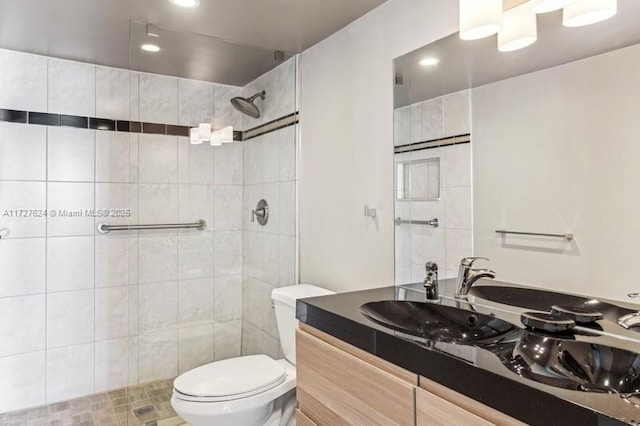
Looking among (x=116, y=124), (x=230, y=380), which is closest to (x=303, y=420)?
(x=230, y=380)

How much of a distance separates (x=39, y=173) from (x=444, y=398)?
2769 millimetres

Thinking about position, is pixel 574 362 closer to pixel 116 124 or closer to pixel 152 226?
pixel 152 226

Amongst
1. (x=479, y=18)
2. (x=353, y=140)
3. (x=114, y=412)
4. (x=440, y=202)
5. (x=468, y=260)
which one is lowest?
(x=114, y=412)

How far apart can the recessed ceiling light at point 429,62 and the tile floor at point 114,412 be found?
2153 millimetres

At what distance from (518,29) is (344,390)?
50.6 inches

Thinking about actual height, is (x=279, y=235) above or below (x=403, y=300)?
above

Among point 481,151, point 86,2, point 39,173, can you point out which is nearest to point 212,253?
point 39,173

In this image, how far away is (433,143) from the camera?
1740 millimetres

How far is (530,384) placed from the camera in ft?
2.63

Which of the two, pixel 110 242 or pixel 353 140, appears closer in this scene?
pixel 353 140

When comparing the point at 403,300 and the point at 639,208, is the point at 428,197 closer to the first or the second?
the point at 403,300

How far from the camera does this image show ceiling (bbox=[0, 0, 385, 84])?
2.03m

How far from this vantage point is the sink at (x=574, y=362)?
2.99 ft

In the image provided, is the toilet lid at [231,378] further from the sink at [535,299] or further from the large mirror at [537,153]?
the sink at [535,299]
